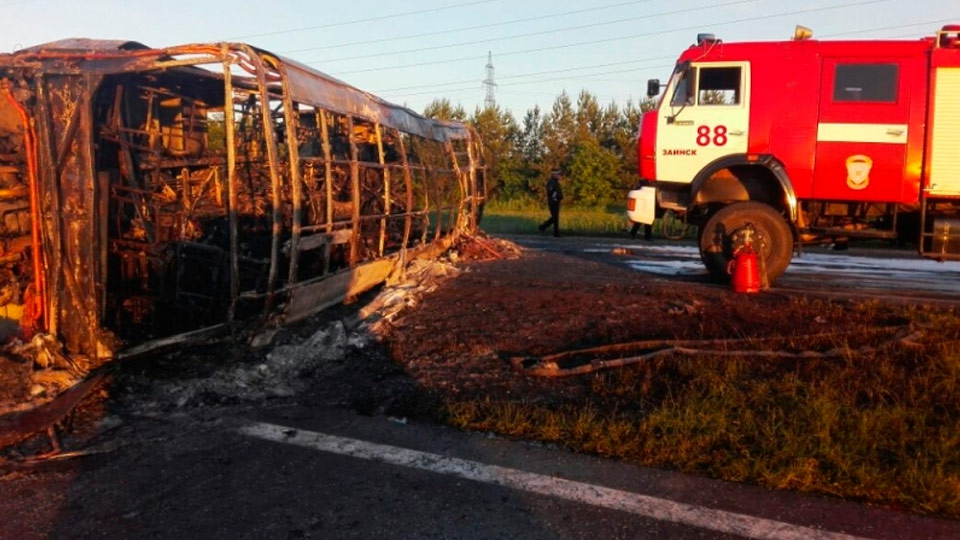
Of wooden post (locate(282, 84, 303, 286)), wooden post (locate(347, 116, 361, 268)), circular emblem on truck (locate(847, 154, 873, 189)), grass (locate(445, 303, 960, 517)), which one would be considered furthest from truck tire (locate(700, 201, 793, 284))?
wooden post (locate(282, 84, 303, 286))

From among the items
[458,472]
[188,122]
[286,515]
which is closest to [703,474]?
[458,472]

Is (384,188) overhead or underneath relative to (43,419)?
overhead

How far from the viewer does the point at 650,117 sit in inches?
433

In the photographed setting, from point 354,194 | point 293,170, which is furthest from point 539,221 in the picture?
point 293,170

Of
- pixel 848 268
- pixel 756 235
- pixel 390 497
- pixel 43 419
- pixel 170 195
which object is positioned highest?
pixel 170 195

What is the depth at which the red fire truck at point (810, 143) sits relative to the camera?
9.76 metres

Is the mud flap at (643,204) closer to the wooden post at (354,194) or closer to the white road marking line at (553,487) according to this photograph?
the wooden post at (354,194)

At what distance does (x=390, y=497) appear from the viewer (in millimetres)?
4230

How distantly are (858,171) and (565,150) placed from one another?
33.2 m

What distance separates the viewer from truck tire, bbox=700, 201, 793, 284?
10281mm

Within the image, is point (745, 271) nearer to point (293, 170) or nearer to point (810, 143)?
point (810, 143)

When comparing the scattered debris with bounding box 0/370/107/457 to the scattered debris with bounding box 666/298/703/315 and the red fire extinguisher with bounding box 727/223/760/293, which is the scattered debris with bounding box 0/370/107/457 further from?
the red fire extinguisher with bounding box 727/223/760/293

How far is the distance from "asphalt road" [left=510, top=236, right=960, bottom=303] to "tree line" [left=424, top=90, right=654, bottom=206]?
18.3 meters

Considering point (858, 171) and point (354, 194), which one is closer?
point (354, 194)
